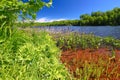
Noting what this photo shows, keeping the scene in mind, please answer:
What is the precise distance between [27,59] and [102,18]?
114905 millimetres

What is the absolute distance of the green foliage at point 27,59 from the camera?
17.7ft

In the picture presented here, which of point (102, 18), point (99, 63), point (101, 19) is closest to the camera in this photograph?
point (99, 63)

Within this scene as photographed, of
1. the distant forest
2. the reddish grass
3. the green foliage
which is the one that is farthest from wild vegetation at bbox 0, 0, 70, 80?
the distant forest

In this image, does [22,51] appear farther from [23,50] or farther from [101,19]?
[101,19]

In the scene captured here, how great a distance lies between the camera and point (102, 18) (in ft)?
391

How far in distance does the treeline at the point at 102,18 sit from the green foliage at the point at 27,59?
105634mm

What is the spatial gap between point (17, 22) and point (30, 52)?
2.58ft

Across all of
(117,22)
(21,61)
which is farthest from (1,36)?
(117,22)

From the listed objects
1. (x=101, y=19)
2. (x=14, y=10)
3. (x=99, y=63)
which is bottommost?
(x=101, y=19)

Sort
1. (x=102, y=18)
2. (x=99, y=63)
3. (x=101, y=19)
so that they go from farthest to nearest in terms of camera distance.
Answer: (x=102, y=18) < (x=101, y=19) < (x=99, y=63)

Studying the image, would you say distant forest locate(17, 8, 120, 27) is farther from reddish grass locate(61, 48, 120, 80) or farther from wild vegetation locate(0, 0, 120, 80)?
wild vegetation locate(0, 0, 120, 80)

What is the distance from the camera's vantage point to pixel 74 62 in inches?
384

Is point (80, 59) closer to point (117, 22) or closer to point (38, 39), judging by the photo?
point (38, 39)

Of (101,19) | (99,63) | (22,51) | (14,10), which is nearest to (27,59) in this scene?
(22,51)
